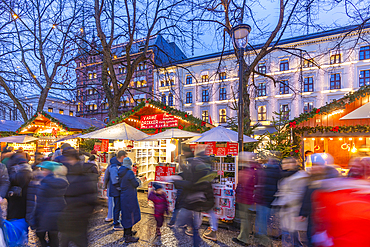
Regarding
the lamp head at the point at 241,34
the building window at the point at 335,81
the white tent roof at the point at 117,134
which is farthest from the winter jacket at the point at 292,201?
the building window at the point at 335,81

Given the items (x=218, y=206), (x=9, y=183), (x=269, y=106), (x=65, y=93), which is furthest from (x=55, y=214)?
(x=269, y=106)

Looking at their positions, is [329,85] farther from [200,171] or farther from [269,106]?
[200,171]

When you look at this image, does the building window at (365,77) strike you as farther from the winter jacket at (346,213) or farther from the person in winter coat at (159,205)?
the person in winter coat at (159,205)

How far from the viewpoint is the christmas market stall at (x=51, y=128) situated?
12.7m

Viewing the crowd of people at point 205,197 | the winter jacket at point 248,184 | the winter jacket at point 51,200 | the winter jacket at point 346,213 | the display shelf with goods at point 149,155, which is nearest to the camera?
the winter jacket at point 346,213

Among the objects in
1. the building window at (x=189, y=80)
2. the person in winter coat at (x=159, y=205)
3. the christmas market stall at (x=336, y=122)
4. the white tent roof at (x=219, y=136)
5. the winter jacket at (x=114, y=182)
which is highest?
the building window at (x=189, y=80)

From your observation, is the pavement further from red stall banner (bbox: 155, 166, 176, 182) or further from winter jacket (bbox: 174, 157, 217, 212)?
red stall banner (bbox: 155, 166, 176, 182)

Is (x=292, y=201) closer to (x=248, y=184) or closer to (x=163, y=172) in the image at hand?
(x=248, y=184)

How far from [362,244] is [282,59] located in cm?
2718

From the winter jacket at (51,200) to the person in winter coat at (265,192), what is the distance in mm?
3486

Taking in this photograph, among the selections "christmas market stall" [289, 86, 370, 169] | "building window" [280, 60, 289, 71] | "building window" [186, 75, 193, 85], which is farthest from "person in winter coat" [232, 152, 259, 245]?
"building window" [186, 75, 193, 85]

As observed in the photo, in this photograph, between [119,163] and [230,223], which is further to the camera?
[230,223]

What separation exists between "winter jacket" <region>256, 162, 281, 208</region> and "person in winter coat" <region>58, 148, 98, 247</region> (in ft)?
10.3

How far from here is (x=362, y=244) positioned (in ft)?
6.49
